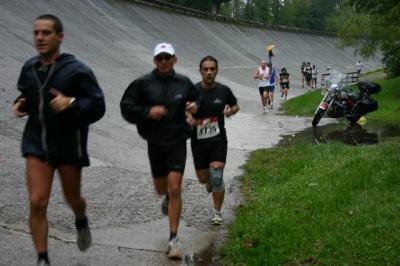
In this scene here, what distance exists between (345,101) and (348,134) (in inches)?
96.7

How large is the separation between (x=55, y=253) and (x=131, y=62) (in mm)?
23933

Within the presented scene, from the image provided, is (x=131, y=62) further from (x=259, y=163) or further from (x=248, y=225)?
(x=248, y=225)

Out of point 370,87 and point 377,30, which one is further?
point 377,30

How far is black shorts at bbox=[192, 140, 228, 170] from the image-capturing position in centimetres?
693

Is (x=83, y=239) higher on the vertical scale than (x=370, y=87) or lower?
higher

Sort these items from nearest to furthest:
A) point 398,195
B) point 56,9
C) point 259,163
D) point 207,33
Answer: point 398,195 → point 259,163 → point 56,9 → point 207,33

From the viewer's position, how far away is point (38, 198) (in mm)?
4770

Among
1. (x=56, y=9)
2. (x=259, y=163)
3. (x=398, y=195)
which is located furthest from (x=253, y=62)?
(x=398, y=195)

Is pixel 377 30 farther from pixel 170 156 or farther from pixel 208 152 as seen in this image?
pixel 170 156

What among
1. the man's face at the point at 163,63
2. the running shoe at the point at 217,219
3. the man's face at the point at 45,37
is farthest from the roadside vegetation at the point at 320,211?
the man's face at the point at 45,37

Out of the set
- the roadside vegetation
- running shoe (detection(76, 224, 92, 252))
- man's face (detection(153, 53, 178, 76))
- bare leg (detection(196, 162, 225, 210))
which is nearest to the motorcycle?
the roadside vegetation

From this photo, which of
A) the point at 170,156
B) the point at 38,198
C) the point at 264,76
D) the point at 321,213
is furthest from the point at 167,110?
the point at 264,76

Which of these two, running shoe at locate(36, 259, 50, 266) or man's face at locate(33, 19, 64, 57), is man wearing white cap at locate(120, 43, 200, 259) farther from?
running shoe at locate(36, 259, 50, 266)

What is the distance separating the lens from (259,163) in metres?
10.8
